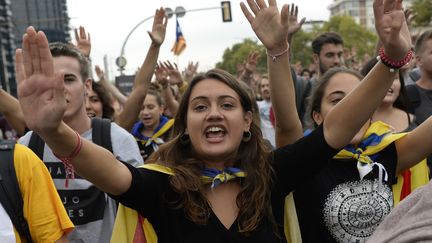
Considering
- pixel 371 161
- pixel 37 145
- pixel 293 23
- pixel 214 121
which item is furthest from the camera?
pixel 293 23

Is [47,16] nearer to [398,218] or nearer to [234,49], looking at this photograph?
[234,49]

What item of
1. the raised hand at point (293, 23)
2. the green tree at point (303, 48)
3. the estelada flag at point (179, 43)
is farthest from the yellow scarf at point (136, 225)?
the green tree at point (303, 48)

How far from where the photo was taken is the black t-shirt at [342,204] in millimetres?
2379

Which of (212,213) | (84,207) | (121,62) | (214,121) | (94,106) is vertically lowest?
(121,62)

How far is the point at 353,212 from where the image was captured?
7.79 ft

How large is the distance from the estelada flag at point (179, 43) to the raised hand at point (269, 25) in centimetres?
1587

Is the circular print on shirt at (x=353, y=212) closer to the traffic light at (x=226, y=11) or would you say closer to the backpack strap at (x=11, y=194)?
the backpack strap at (x=11, y=194)

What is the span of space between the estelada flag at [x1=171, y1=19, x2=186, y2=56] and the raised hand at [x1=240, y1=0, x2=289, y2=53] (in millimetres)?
15874

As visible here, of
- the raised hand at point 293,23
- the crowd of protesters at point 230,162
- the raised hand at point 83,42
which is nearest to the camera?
the crowd of protesters at point 230,162

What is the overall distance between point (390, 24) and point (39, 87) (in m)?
1.37

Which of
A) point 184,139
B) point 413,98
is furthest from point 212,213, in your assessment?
point 413,98

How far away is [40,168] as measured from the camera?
2.12m

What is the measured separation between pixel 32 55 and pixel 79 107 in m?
1.11

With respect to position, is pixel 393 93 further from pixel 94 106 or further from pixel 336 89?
pixel 94 106
